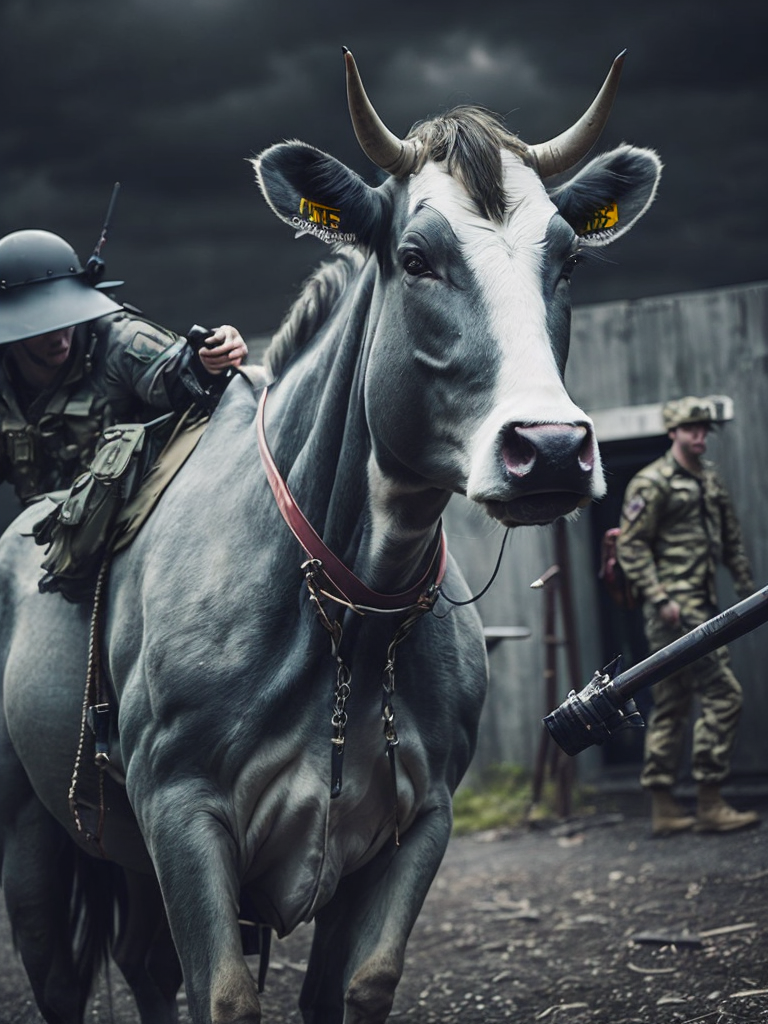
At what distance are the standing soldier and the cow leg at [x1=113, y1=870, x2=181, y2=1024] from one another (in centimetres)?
409

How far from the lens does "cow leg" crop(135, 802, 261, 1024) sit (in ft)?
10.3

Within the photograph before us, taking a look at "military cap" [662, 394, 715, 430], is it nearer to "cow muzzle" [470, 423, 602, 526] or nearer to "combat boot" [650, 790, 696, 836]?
"combat boot" [650, 790, 696, 836]

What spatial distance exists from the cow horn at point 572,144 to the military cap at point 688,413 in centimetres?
491

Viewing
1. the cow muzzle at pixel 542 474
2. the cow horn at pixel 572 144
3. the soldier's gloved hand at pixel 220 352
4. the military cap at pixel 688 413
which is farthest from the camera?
the military cap at pixel 688 413

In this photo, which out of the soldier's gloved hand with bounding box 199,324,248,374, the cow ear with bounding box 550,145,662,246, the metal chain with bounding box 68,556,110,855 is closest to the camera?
the cow ear with bounding box 550,145,662,246

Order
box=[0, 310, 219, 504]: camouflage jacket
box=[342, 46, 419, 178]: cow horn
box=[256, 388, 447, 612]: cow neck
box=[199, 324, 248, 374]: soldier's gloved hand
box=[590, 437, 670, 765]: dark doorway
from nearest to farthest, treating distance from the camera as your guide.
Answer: box=[342, 46, 419, 178]: cow horn
box=[256, 388, 447, 612]: cow neck
box=[199, 324, 248, 374]: soldier's gloved hand
box=[0, 310, 219, 504]: camouflage jacket
box=[590, 437, 670, 765]: dark doorway

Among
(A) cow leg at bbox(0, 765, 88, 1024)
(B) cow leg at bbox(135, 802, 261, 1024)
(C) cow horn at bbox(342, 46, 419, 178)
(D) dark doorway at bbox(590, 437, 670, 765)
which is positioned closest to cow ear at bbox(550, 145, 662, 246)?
(C) cow horn at bbox(342, 46, 419, 178)

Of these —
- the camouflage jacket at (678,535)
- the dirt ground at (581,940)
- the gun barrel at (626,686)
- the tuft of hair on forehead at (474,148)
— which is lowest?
the dirt ground at (581,940)

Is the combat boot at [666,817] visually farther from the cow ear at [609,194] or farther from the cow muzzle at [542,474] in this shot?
the cow muzzle at [542,474]

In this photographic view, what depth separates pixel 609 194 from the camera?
3424 millimetres

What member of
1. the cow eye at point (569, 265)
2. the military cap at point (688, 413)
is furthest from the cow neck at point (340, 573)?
the military cap at point (688, 413)

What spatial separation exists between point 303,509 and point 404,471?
33 centimetres

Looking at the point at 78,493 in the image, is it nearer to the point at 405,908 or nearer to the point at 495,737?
the point at 405,908

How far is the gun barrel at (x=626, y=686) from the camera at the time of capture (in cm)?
302
